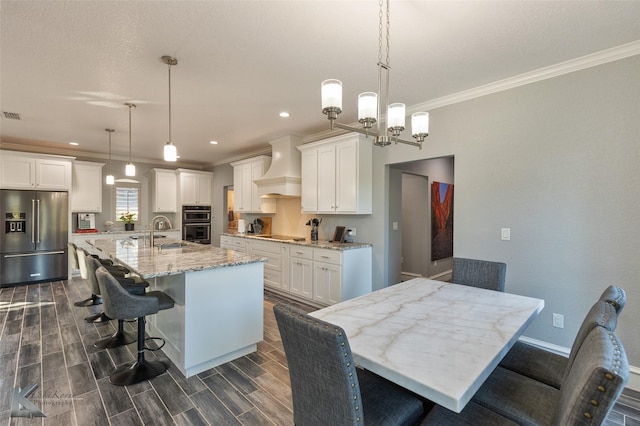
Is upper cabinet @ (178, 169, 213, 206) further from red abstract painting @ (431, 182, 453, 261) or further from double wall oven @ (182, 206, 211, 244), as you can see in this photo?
red abstract painting @ (431, 182, 453, 261)

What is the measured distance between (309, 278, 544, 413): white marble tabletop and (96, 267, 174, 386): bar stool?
A: 150 cm

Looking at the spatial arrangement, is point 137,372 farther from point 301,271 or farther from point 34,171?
point 34,171

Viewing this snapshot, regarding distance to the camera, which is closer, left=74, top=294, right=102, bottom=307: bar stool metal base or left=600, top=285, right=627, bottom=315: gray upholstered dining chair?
left=600, top=285, right=627, bottom=315: gray upholstered dining chair

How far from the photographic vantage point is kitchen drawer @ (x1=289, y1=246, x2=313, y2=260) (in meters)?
4.29

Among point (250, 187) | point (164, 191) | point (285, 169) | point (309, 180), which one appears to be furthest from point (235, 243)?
point (164, 191)

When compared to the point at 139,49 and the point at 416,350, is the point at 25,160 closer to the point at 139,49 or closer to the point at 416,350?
the point at 139,49

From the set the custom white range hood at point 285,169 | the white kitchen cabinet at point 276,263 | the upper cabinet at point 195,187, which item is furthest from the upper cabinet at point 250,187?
the upper cabinet at point 195,187

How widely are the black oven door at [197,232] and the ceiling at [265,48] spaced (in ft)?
12.4

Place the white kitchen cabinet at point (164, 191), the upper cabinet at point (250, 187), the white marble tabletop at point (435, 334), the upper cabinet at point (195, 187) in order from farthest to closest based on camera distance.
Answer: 1. the upper cabinet at point (195, 187)
2. the white kitchen cabinet at point (164, 191)
3. the upper cabinet at point (250, 187)
4. the white marble tabletop at point (435, 334)

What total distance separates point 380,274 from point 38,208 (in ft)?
20.2

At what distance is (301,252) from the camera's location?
4.42 meters

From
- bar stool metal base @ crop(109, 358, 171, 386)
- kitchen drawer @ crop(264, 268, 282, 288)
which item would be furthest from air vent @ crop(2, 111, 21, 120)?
kitchen drawer @ crop(264, 268, 282, 288)

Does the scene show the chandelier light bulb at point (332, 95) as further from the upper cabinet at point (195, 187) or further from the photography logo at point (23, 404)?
the upper cabinet at point (195, 187)

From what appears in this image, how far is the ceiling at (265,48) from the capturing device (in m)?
1.97
